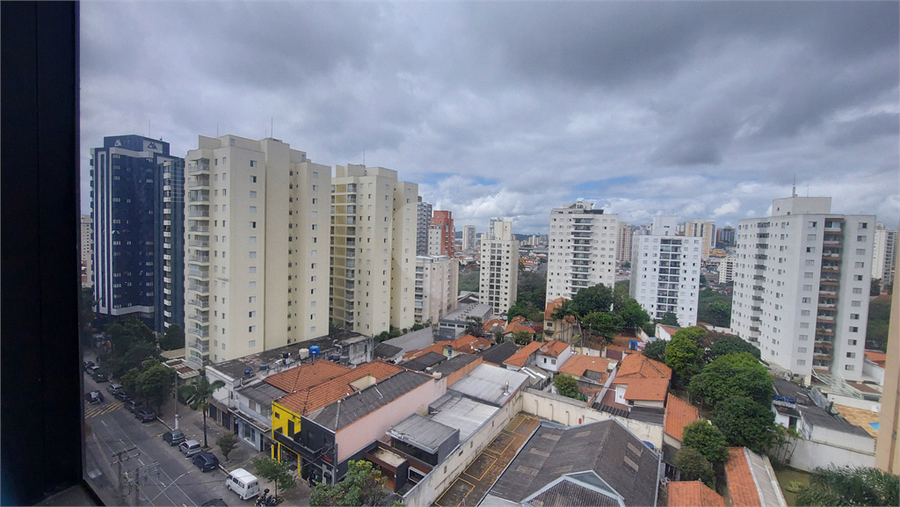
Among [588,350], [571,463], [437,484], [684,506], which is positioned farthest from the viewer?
[588,350]

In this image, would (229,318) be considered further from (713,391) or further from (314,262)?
(713,391)

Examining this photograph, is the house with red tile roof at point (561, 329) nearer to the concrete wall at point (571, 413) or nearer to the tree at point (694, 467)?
the concrete wall at point (571, 413)

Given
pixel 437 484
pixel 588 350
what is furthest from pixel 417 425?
pixel 588 350

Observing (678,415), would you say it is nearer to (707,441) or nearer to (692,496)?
(707,441)

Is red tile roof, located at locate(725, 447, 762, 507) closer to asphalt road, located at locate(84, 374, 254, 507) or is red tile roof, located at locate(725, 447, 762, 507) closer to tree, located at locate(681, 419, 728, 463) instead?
tree, located at locate(681, 419, 728, 463)

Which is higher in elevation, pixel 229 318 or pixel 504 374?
pixel 229 318

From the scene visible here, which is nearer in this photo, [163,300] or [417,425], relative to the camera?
[417,425]
